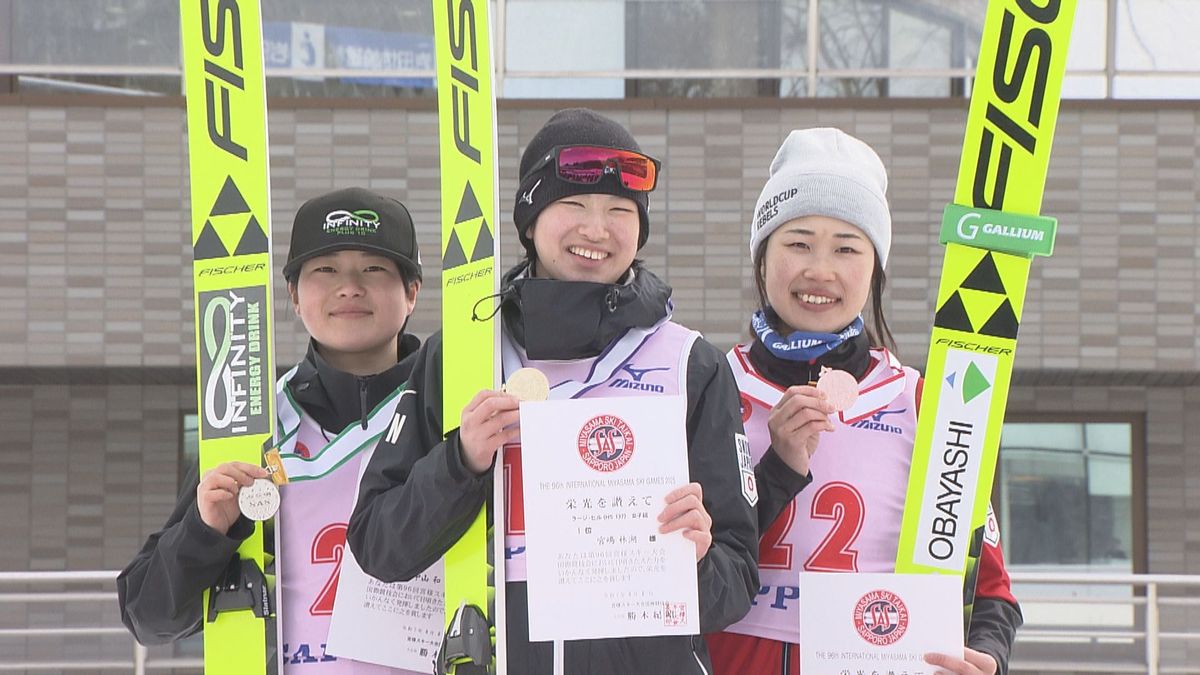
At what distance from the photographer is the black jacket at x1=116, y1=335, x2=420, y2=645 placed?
2.77m

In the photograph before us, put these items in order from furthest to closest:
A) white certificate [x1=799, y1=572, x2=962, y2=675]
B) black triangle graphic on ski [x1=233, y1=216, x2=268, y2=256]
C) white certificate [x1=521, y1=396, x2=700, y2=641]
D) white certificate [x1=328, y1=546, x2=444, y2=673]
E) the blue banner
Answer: the blue banner
black triangle graphic on ski [x1=233, y1=216, x2=268, y2=256]
white certificate [x1=328, y1=546, x2=444, y2=673]
white certificate [x1=799, y1=572, x2=962, y2=675]
white certificate [x1=521, y1=396, x2=700, y2=641]

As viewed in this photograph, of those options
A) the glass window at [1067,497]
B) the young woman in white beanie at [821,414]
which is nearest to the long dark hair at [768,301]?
the young woman in white beanie at [821,414]

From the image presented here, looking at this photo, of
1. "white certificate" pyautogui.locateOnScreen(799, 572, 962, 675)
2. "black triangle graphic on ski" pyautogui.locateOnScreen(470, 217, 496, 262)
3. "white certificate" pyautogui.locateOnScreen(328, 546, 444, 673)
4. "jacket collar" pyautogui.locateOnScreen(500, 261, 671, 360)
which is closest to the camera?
"jacket collar" pyautogui.locateOnScreen(500, 261, 671, 360)

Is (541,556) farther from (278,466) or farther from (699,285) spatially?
(699,285)

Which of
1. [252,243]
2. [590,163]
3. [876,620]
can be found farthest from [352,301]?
[876,620]

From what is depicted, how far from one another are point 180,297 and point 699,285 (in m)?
2.62

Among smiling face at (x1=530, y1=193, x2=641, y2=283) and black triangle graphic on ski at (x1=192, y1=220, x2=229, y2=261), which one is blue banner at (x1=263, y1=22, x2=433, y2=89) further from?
smiling face at (x1=530, y1=193, x2=641, y2=283)

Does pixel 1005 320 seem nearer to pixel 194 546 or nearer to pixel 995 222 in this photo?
pixel 995 222

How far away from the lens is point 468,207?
289 centimetres

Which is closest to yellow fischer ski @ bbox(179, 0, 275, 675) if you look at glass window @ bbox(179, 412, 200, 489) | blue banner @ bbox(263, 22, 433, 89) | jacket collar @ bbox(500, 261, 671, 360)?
jacket collar @ bbox(500, 261, 671, 360)

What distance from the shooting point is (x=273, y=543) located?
291 centimetres

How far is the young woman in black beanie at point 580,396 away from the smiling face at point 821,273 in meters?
0.28

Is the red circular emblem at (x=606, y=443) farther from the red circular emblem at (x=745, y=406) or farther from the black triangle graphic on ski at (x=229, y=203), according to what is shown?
the black triangle graphic on ski at (x=229, y=203)

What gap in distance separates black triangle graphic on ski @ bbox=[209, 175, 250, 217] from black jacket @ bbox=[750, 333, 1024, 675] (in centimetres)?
118
